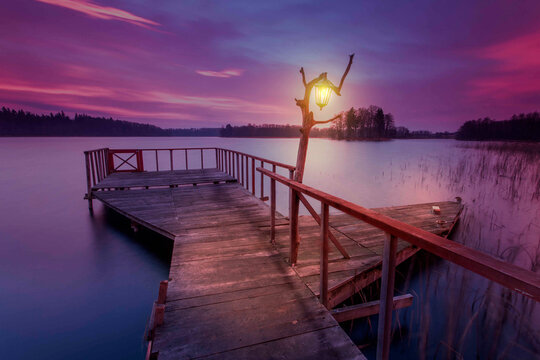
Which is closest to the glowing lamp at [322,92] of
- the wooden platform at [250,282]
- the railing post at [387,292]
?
the wooden platform at [250,282]

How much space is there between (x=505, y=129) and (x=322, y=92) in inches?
2428

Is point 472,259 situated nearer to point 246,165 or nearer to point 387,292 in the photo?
point 387,292

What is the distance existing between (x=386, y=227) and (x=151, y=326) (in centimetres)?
198

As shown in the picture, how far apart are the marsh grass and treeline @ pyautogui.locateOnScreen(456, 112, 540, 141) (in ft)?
136

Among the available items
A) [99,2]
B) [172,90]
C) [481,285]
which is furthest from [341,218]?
[172,90]

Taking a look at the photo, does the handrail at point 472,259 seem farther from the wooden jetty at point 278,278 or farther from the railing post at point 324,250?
the railing post at point 324,250

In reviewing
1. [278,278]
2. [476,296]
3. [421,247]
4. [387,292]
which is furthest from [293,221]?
[476,296]

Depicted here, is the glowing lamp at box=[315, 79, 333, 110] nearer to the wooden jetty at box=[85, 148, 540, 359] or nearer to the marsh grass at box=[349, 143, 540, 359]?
the wooden jetty at box=[85, 148, 540, 359]

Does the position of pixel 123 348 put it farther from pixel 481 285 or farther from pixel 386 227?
pixel 481 285

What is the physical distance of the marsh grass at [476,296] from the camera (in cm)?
345

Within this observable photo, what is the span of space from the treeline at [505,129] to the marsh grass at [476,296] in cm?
4159

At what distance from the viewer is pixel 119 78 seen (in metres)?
27.0

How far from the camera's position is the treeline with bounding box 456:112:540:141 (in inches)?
1607

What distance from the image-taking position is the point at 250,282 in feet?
8.96
